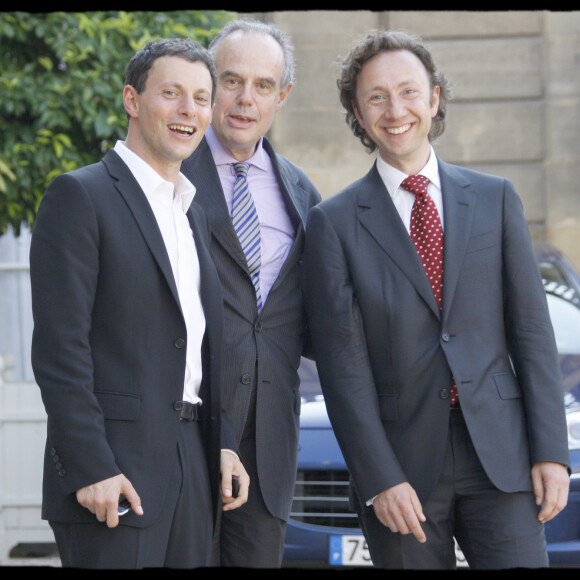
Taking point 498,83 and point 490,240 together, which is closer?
point 490,240

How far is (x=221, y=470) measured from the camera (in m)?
2.96

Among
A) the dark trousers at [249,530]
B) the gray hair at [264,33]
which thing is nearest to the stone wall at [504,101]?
the gray hair at [264,33]

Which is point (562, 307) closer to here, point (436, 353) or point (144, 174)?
point (436, 353)

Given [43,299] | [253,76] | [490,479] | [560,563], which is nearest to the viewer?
[43,299]

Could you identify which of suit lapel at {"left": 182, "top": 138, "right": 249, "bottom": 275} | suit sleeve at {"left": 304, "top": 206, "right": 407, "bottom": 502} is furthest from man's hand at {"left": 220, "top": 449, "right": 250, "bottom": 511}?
suit lapel at {"left": 182, "top": 138, "right": 249, "bottom": 275}

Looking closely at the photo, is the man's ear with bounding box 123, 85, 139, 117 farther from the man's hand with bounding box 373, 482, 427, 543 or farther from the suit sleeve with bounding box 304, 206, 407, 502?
the man's hand with bounding box 373, 482, 427, 543

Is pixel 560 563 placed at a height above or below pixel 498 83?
below

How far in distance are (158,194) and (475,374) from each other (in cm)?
103

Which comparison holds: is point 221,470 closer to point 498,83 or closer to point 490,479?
point 490,479

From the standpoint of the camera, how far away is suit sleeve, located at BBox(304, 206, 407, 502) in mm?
2924

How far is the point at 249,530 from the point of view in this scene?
3.25m

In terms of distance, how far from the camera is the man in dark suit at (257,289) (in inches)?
128
